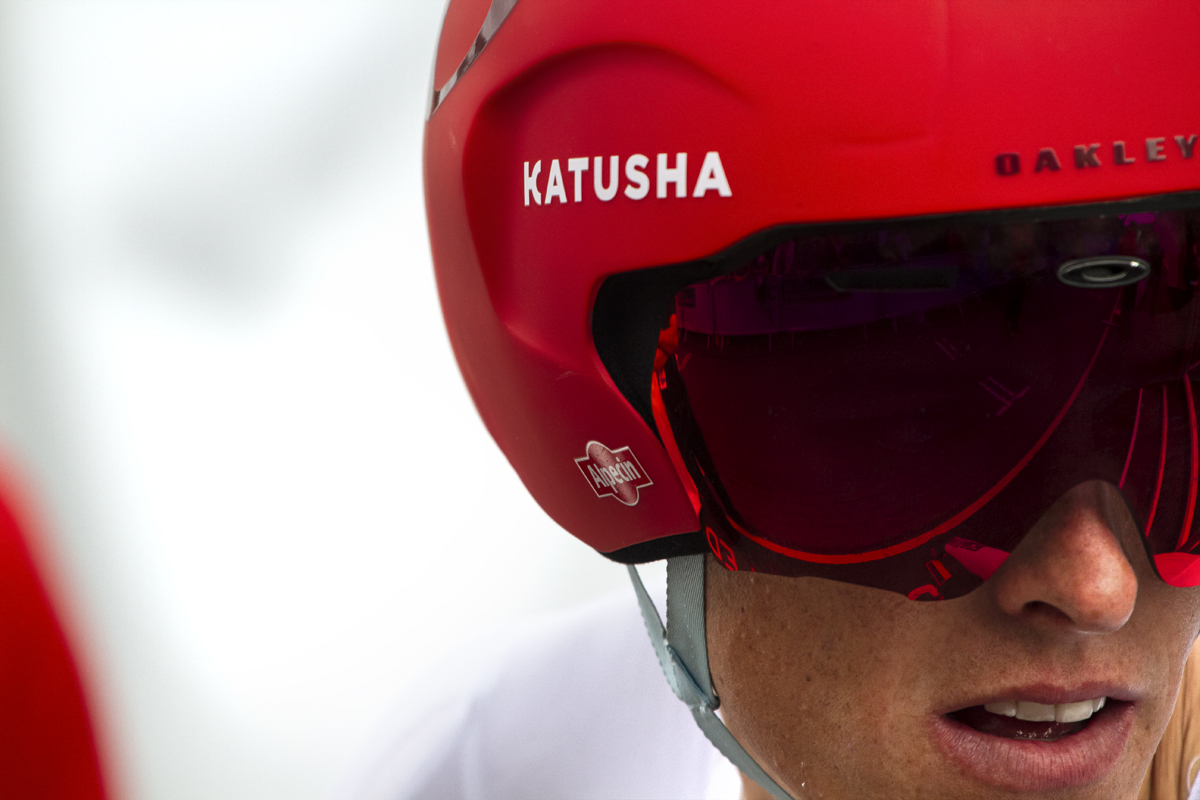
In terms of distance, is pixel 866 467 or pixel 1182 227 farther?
pixel 866 467

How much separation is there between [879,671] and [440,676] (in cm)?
108

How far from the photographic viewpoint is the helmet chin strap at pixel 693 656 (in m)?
1.25

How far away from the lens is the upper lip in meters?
0.99

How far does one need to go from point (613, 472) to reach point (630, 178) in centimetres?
31

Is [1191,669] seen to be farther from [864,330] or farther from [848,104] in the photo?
[848,104]

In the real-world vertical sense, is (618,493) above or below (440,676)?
above

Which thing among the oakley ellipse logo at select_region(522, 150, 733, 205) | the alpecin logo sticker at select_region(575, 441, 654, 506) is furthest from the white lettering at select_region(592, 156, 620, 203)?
the alpecin logo sticker at select_region(575, 441, 654, 506)

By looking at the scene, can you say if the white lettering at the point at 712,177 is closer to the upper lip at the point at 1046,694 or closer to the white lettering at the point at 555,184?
the white lettering at the point at 555,184

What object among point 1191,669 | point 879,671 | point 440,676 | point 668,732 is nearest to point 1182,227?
point 879,671

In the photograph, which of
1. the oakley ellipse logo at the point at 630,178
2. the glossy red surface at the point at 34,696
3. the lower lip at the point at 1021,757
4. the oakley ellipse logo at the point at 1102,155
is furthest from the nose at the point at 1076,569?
the glossy red surface at the point at 34,696

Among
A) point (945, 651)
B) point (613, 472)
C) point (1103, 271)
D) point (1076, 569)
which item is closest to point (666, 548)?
point (613, 472)

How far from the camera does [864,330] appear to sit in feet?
3.01

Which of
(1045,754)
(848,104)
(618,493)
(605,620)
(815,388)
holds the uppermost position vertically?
(848,104)

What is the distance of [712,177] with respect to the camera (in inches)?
36.2
